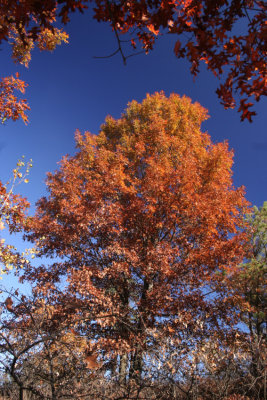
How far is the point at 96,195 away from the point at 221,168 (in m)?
5.82

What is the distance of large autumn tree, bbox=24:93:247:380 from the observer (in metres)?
7.30

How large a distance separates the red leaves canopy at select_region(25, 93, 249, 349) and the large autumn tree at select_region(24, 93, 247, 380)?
0.04 meters

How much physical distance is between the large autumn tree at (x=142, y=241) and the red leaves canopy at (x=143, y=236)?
37 mm

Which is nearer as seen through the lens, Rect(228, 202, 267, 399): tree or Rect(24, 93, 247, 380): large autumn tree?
Rect(24, 93, 247, 380): large autumn tree

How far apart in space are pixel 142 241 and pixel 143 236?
19 centimetres

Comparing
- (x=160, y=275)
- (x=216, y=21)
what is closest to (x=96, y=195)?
(x=160, y=275)

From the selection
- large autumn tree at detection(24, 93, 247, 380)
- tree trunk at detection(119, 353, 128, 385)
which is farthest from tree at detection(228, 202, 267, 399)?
tree trunk at detection(119, 353, 128, 385)

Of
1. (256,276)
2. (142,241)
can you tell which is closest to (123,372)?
(142,241)

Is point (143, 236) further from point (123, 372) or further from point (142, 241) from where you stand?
point (123, 372)

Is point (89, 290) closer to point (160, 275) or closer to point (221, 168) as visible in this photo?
point (160, 275)

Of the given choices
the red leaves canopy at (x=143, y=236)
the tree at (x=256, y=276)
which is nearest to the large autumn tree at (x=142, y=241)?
the red leaves canopy at (x=143, y=236)

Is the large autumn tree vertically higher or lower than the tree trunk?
higher

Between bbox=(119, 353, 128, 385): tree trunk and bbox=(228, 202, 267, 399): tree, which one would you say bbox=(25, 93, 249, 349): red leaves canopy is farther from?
bbox=(228, 202, 267, 399): tree

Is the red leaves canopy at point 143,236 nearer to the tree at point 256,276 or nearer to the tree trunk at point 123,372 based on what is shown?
the tree trunk at point 123,372
